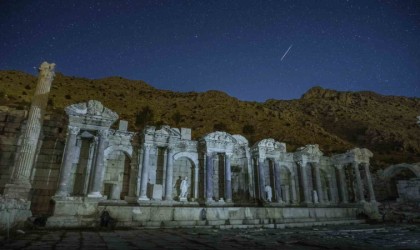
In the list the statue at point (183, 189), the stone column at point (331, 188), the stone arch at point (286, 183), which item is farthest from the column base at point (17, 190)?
the stone column at point (331, 188)

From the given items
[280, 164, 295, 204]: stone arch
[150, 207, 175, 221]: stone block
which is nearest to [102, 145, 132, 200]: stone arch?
[150, 207, 175, 221]: stone block

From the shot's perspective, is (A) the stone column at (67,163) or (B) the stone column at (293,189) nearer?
(A) the stone column at (67,163)

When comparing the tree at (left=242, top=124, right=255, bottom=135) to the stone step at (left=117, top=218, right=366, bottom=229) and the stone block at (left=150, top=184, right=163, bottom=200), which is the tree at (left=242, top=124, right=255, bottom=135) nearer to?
the stone block at (left=150, top=184, right=163, bottom=200)

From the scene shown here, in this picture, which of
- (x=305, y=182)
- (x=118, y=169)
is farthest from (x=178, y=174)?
(x=305, y=182)

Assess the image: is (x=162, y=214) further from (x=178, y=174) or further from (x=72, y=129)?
(x=178, y=174)

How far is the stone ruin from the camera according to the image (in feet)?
43.4

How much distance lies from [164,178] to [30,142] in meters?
9.18

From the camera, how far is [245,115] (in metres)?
53.8

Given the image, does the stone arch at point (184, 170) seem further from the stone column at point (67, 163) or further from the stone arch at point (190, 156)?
the stone column at point (67, 163)

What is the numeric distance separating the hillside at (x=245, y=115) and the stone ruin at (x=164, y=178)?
13704mm

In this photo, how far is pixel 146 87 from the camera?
223 feet

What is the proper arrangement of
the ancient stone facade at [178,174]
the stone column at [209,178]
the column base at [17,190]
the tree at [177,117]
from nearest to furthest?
the column base at [17,190]
the ancient stone facade at [178,174]
the stone column at [209,178]
the tree at [177,117]

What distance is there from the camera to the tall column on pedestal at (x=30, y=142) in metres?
12.2

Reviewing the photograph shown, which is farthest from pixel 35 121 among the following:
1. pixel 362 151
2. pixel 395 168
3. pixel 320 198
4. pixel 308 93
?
pixel 308 93
